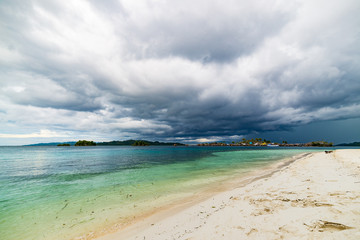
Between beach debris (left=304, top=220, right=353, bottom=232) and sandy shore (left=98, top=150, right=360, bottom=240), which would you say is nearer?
beach debris (left=304, top=220, right=353, bottom=232)

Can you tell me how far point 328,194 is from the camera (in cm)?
753

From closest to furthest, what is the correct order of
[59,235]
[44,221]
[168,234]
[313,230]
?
[313,230], [168,234], [59,235], [44,221]

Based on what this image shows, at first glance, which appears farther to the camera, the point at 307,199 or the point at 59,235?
the point at 59,235

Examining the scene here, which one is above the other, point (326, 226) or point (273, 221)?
point (326, 226)

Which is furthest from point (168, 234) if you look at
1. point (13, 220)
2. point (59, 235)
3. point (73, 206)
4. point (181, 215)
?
point (13, 220)

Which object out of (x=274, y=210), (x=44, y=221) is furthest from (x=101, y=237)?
(x=274, y=210)

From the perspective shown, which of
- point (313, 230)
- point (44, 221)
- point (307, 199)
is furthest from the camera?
point (44, 221)

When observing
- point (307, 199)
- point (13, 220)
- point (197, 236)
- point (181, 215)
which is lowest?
point (13, 220)

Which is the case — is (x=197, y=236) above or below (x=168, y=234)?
above

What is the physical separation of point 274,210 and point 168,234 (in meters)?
4.77

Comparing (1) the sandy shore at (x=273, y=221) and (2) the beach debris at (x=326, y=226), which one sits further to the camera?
(1) the sandy shore at (x=273, y=221)

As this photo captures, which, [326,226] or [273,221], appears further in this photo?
[273,221]

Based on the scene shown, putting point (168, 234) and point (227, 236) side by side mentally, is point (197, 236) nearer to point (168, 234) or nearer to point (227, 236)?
point (227, 236)

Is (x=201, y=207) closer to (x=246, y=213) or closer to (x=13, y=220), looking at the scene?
(x=246, y=213)
